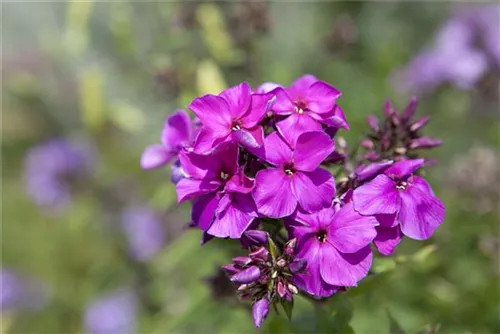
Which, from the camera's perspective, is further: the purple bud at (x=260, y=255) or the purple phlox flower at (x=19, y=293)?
the purple phlox flower at (x=19, y=293)

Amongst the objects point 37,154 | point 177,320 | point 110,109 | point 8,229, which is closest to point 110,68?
point 110,109

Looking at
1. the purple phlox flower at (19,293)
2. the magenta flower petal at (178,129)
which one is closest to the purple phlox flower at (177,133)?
the magenta flower petal at (178,129)

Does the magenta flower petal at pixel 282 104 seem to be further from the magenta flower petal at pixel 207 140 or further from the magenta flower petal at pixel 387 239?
the magenta flower petal at pixel 387 239

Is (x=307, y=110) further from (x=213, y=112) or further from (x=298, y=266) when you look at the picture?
(x=298, y=266)

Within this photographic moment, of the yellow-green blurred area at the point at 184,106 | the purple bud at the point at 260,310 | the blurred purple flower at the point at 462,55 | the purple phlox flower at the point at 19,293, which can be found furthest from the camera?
the purple phlox flower at the point at 19,293

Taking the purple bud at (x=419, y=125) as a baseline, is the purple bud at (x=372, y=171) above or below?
above

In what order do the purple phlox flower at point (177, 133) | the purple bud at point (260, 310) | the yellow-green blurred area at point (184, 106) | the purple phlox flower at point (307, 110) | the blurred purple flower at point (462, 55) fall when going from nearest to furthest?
1. the purple bud at point (260, 310)
2. the purple phlox flower at point (307, 110)
3. the purple phlox flower at point (177, 133)
4. the yellow-green blurred area at point (184, 106)
5. the blurred purple flower at point (462, 55)

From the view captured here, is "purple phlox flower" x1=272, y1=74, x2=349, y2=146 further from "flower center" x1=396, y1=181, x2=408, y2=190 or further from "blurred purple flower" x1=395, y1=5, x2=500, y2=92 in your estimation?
"blurred purple flower" x1=395, y1=5, x2=500, y2=92

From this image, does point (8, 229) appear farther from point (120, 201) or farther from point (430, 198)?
point (430, 198)
